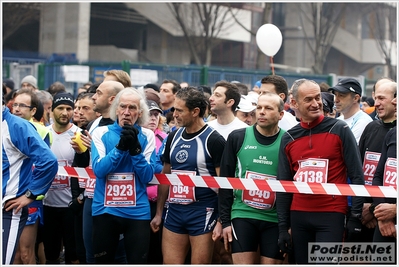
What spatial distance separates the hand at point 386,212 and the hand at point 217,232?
1576mm

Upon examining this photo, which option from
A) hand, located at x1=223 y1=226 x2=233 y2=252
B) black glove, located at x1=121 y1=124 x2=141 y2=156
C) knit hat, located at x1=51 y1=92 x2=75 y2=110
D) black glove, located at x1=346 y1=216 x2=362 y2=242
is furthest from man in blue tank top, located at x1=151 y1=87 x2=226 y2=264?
knit hat, located at x1=51 y1=92 x2=75 y2=110

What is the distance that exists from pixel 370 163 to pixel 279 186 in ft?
3.85

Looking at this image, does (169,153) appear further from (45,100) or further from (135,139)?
(45,100)

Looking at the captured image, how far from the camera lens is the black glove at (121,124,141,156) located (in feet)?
20.7

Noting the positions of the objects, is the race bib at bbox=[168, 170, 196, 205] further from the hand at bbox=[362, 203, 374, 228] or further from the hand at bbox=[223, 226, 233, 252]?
the hand at bbox=[362, 203, 374, 228]

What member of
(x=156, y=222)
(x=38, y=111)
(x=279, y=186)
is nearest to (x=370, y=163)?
(x=279, y=186)

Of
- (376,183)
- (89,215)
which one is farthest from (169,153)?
(376,183)

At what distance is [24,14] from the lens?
37.0 meters

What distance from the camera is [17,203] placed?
6.37 meters

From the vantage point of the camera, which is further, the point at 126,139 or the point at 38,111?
the point at 38,111

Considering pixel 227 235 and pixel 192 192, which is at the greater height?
pixel 192 192

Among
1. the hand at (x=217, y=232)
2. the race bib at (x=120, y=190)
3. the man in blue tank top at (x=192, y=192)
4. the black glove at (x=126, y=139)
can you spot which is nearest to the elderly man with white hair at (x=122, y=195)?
the race bib at (x=120, y=190)

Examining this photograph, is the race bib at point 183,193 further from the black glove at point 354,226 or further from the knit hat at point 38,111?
the knit hat at point 38,111

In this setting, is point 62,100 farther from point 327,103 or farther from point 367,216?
point 367,216
